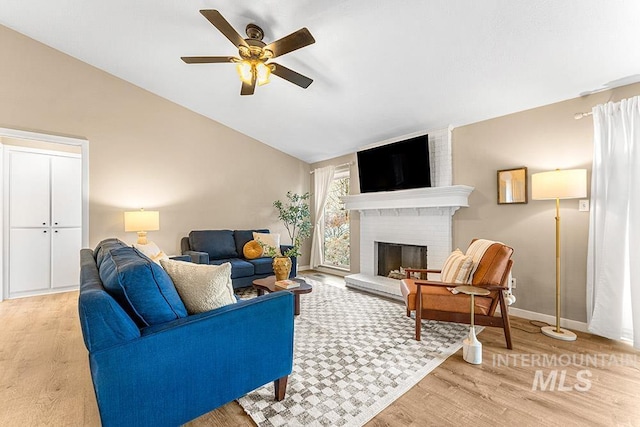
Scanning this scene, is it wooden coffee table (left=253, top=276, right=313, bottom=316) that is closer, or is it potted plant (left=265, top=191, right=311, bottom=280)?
wooden coffee table (left=253, top=276, right=313, bottom=316)

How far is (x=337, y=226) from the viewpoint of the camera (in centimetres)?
590

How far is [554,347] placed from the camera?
2561 millimetres

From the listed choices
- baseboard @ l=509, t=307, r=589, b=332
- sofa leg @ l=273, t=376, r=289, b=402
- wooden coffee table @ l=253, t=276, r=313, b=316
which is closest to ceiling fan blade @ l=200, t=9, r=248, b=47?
wooden coffee table @ l=253, t=276, r=313, b=316

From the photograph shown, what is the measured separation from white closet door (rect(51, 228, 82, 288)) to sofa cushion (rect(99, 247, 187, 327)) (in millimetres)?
3979

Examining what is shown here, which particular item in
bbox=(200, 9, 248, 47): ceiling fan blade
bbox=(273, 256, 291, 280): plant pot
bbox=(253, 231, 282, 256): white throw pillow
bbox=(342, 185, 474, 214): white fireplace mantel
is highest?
bbox=(200, 9, 248, 47): ceiling fan blade

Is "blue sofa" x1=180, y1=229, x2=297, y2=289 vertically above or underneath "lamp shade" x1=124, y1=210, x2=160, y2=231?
underneath

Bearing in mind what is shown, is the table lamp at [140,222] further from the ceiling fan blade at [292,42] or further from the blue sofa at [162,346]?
the ceiling fan blade at [292,42]

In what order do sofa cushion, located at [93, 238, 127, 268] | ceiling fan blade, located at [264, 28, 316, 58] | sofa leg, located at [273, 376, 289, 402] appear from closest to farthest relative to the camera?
sofa leg, located at [273, 376, 289, 402] → sofa cushion, located at [93, 238, 127, 268] → ceiling fan blade, located at [264, 28, 316, 58]

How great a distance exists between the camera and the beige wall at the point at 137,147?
12.5ft

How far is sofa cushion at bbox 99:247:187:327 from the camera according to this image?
132cm

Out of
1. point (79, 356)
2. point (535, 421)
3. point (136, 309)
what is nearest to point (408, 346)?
point (535, 421)

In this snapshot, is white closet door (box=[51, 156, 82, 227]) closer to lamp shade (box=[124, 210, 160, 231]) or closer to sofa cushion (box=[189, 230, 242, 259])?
lamp shade (box=[124, 210, 160, 231])

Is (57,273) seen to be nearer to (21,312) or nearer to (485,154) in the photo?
(21,312)

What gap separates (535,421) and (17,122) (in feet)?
19.7
